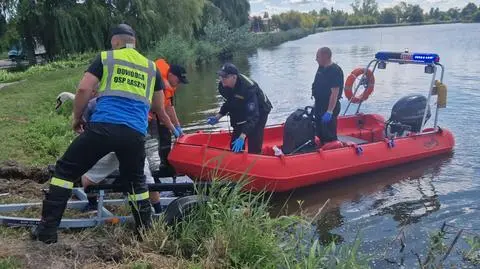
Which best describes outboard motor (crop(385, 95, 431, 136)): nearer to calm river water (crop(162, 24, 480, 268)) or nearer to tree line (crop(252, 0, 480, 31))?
calm river water (crop(162, 24, 480, 268))

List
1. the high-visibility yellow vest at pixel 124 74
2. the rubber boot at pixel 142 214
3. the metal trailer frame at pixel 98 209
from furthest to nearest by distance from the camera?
the metal trailer frame at pixel 98 209
the rubber boot at pixel 142 214
the high-visibility yellow vest at pixel 124 74

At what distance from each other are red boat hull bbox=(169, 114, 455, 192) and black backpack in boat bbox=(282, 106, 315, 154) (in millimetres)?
472

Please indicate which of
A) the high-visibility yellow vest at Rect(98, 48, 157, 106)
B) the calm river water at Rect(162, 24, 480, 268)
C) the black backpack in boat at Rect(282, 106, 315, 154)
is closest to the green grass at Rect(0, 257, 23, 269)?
the high-visibility yellow vest at Rect(98, 48, 157, 106)

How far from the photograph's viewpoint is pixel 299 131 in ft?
23.2

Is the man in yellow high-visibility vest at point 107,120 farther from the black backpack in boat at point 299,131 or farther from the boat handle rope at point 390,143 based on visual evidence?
the boat handle rope at point 390,143

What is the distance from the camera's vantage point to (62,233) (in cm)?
399

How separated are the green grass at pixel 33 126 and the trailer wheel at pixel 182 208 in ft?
10.5

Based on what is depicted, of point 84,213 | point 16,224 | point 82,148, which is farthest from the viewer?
point 84,213

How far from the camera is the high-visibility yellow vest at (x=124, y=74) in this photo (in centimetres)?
357

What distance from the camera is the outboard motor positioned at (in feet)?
26.0

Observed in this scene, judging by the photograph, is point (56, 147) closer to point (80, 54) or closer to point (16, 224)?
point (16, 224)

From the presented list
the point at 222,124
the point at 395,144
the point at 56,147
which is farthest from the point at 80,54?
the point at 395,144

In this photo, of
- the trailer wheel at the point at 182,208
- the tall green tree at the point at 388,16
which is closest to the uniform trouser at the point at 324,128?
the trailer wheel at the point at 182,208

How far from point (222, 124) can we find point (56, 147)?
4633mm
